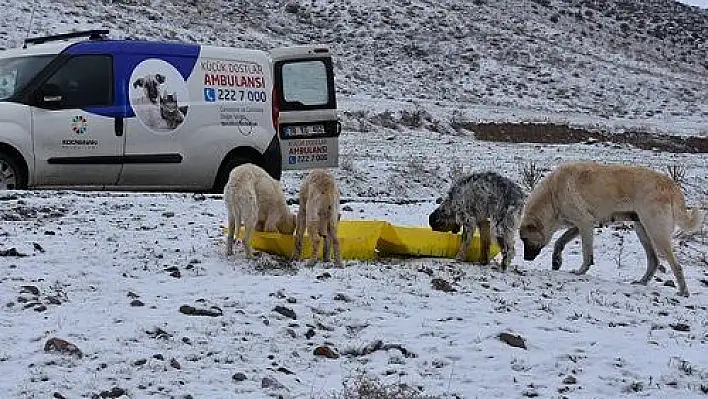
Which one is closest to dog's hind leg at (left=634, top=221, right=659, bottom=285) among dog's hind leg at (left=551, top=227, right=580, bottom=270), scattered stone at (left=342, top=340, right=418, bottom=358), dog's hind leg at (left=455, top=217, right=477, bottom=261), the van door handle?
dog's hind leg at (left=551, top=227, right=580, bottom=270)

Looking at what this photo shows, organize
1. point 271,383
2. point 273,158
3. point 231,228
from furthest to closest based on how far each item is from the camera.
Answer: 1. point 273,158
2. point 231,228
3. point 271,383

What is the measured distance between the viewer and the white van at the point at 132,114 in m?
12.0

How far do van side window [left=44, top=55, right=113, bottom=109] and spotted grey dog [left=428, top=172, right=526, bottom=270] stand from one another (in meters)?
4.87

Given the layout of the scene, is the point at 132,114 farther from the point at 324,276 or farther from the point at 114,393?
the point at 114,393

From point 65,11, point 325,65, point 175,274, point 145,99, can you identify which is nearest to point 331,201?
point 175,274

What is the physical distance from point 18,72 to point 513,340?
7.99 meters

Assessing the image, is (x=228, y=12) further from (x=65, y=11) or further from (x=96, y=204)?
(x=96, y=204)

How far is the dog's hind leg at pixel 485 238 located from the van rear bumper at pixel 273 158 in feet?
13.7

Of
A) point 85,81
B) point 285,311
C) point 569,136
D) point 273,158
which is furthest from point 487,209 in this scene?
point 569,136

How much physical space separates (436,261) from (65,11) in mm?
26623

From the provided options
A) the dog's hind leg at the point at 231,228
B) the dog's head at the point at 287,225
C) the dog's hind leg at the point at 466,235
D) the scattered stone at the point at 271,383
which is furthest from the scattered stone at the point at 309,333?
the dog's hind leg at the point at 466,235

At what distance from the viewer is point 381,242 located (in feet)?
32.4

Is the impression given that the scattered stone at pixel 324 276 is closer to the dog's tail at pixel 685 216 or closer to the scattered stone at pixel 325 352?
the scattered stone at pixel 325 352

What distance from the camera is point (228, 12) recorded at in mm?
41688
